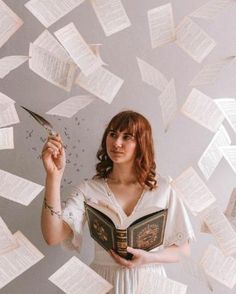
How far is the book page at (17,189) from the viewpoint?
1.51 meters

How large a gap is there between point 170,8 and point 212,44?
0.59ft

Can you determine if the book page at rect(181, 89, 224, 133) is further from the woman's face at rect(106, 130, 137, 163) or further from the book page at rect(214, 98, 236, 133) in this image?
the woman's face at rect(106, 130, 137, 163)

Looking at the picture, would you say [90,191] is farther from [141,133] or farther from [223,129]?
[223,129]

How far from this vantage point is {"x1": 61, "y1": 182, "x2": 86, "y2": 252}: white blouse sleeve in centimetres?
148

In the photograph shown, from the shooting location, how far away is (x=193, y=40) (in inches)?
63.1

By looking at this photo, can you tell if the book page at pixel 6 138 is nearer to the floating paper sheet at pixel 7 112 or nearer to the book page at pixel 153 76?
the floating paper sheet at pixel 7 112

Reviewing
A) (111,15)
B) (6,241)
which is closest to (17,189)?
(6,241)

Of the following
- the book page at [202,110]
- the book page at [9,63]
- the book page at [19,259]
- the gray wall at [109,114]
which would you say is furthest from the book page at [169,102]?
the book page at [19,259]

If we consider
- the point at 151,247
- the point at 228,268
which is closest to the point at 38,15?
the point at 151,247

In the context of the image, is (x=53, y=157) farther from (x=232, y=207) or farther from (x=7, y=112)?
(x=232, y=207)

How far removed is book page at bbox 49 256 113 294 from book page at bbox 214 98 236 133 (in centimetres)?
67

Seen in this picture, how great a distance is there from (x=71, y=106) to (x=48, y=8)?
33 cm

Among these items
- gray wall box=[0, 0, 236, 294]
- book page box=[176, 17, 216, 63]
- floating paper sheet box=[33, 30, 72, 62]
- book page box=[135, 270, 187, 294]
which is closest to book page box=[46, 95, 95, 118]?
gray wall box=[0, 0, 236, 294]

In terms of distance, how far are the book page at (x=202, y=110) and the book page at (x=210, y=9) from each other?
0.24 meters
